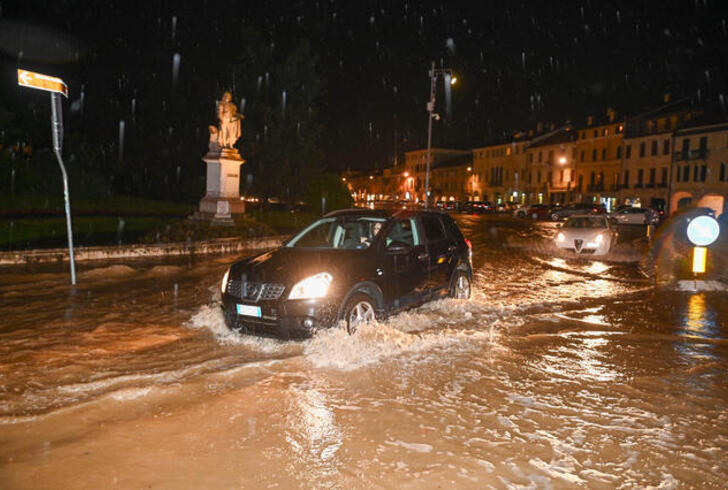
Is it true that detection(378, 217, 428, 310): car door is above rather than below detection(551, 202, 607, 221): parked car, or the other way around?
below

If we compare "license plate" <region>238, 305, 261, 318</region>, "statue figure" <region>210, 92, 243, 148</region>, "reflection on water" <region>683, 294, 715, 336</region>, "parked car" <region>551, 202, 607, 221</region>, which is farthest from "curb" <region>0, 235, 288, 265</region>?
"parked car" <region>551, 202, 607, 221</region>

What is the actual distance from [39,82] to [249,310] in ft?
20.6

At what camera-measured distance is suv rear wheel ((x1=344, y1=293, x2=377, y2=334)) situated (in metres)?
6.64

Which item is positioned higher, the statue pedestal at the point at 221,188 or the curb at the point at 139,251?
the statue pedestal at the point at 221,188

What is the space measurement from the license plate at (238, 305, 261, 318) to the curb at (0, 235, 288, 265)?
9.29m

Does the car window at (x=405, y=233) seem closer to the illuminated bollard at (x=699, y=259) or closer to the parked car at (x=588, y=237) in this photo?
the illuminated bollard at (x=699, y=259)

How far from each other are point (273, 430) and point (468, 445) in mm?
1549

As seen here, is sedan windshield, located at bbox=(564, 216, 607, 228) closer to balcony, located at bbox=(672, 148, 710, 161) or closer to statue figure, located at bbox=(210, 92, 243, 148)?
statue figure, located at bbox=(210, 92, 243, 148)

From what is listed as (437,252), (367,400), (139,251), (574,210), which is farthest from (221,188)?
(574,210)

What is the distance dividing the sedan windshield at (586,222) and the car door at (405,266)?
12.1m

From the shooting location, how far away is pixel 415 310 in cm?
870

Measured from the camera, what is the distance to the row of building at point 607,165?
5500 cm

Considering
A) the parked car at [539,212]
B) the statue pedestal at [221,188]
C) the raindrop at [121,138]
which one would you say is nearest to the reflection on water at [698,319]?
the statue pedestal at [221,188]

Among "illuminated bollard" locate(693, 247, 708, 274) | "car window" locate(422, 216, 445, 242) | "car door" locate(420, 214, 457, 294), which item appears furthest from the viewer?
"illuminated bollard" locate(693, 247, 708, 274)
